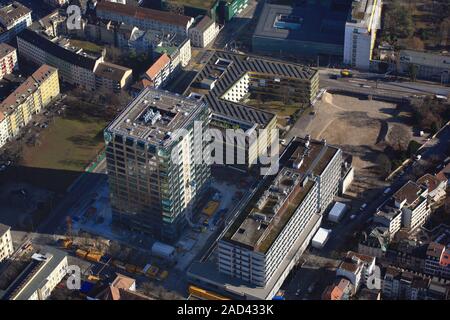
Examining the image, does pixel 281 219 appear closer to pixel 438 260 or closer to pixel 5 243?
pixel 438 260

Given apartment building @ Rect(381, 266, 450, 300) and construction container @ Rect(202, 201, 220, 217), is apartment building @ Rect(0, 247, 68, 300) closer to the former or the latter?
construction container @ Rect(202, 201, 220, 217)

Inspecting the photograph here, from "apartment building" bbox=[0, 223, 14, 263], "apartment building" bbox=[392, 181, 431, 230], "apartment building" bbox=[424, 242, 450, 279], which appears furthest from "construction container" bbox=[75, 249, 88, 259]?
"apartment building" bbox=[424, 242, 450, 279]

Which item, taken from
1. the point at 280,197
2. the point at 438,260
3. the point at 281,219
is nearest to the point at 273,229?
the point at 281,219

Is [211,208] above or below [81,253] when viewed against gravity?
above

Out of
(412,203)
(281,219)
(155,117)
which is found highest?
(155,117)

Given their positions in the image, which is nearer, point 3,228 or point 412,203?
point 3,228

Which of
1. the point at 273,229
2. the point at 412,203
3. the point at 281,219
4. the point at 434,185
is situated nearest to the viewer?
the point at 273,229
